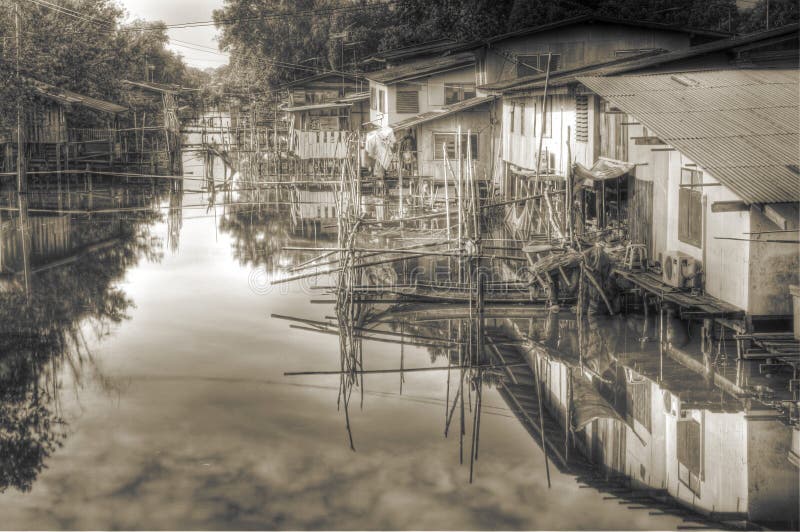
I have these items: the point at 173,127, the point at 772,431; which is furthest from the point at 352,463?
the point at 173,127

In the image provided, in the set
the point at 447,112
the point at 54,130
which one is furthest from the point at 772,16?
the point at 54,130

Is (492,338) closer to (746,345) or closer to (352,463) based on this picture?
(746,345)

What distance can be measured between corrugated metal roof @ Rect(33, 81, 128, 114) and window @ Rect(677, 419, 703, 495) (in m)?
30.7

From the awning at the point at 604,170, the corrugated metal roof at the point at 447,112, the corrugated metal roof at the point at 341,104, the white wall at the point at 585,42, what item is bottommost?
the awning at the point at 604,170

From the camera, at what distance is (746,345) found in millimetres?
14562

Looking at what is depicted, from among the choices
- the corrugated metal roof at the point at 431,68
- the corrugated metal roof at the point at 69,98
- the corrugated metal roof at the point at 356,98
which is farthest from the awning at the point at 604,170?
the corrugated metal roof at the point at 356,98

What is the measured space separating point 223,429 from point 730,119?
405 inches

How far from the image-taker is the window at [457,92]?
129 ft

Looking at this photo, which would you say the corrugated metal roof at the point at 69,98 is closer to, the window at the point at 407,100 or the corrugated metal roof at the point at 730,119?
the window at the point at 407,100

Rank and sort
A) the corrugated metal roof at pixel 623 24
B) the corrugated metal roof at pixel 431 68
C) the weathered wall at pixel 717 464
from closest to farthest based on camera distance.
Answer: the weathered wall at pixel 717 464 → the corrugated metal roof at pixel 623 24 → the corrugated metal roof at pixel 431 68

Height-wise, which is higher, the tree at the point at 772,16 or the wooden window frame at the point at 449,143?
the tree at the point at 772,16

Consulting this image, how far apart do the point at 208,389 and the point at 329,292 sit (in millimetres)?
6702

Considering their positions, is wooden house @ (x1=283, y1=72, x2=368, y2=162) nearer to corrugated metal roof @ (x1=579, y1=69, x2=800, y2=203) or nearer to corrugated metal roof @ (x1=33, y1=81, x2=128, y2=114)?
corrugated metal roof @ (x1=33, y1=81, x2=128, y2=114)

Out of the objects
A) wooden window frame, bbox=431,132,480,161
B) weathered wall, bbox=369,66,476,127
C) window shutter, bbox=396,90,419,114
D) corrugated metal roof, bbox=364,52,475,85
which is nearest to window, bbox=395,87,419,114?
window shutter, bbox=396,90,419,114
